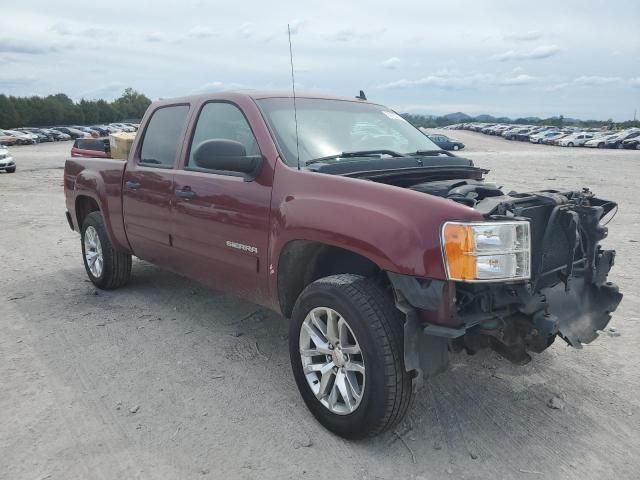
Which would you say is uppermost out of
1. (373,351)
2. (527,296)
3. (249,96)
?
(249,96)

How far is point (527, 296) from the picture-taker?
282 cm

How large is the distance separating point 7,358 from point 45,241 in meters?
4.64

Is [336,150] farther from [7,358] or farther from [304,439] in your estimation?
[7,358]

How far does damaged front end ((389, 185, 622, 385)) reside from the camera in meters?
2.69

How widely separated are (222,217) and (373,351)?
1.57 meters

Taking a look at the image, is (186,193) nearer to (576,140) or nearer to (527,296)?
(527,296)

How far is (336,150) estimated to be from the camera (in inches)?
147

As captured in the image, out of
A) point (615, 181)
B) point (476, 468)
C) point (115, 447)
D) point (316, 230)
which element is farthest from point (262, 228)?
point (615, 181)

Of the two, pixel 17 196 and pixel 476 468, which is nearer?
pixel 476 468

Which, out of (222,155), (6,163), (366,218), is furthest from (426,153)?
(6,163)

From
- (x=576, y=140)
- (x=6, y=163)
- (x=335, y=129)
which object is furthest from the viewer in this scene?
(x=576, y=140)

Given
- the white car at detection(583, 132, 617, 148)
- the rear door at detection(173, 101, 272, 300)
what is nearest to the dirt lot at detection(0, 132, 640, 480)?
the rear door at detection(173, 101, 272, 300)

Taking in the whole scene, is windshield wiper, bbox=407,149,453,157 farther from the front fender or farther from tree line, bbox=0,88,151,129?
tree line, bbox=0,88,151,129

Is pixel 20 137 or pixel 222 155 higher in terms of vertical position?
pixel 222 155
